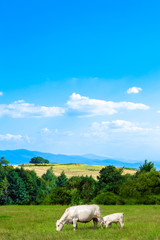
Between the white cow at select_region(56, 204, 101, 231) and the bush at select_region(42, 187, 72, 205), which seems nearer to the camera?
the white cow at select_region(56, 204, 101, 231)

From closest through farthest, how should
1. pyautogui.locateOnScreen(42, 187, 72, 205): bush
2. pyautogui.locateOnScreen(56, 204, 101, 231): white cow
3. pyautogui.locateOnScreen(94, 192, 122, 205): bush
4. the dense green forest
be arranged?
1. pyautogui.locateOnScreen(56, 204, 101, 231): white cow
2. pyautogui.locateOnScreen(94, 192, 122, 205): bush
3. the dense green forest
4. pyautogui.locateOnScreen(42, 187, 72, 205): bush

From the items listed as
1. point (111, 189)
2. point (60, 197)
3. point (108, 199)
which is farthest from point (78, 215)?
point (111, 189)

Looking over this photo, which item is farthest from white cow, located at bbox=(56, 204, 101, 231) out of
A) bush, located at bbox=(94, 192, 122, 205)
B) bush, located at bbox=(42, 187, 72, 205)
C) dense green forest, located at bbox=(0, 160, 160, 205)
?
bush, located at bbox=(42, 187, 72, 205)

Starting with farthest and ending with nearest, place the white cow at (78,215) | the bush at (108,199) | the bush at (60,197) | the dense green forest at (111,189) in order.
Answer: the bush at (60,197), the dense green forest at (111,189), the bush at (108,199), the white cow at (78,215)

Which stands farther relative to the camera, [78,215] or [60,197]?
[60,197]

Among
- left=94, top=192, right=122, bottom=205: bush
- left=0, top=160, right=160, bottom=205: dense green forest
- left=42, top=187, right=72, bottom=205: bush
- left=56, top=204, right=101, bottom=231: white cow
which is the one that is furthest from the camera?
left=42, top=187, right=72, bottom=205: bush

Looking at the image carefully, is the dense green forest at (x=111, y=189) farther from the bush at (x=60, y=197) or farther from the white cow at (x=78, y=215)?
the white cow at (x=78, y=215)

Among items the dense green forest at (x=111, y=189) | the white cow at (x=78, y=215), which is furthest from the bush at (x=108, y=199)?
the white cow at (x=78, y=215)

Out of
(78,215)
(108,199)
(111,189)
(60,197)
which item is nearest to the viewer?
(78,215)

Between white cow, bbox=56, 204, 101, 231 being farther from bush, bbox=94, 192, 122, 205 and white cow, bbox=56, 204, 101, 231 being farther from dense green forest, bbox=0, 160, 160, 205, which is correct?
dense green forest, bbox=0, 160, 160, 205

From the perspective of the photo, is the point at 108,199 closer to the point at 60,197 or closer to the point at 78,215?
the point at 60,197

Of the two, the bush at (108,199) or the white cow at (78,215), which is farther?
the bush at (108,199)

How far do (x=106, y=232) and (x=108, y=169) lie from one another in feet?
140

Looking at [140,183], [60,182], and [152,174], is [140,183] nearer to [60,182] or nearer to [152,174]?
[152,174]
